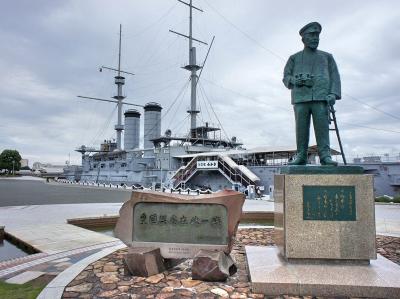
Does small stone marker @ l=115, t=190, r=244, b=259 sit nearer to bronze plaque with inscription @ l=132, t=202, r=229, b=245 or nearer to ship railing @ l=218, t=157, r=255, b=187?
bronze plaque with inscription @ l=132, t=202, r=229, b=245

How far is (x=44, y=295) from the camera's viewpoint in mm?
4008

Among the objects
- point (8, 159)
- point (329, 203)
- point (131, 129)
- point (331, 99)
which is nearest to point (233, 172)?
point (331, 99)

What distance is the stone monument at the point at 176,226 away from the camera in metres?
4.88

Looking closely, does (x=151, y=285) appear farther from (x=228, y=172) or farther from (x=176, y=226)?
(x=228, y=172)

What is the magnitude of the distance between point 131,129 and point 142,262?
53.9 m

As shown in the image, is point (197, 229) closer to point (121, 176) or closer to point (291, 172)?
point (291, 172)

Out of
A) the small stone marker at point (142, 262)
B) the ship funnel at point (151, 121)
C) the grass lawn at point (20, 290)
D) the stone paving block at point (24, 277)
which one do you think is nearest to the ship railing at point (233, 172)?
the small stone marker at point (142, 262)

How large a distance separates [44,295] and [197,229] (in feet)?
7.34

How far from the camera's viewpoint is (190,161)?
33250mm

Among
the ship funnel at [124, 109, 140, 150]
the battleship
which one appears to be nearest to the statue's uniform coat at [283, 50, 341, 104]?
the battleship

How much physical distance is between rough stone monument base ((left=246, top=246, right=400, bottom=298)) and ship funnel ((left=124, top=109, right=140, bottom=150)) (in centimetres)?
5324

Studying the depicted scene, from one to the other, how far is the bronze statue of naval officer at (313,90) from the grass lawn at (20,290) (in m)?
4.56

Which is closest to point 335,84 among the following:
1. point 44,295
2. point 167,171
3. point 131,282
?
point 131,282

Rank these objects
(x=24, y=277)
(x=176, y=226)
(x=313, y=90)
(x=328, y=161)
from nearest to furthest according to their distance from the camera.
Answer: (x=24, y=277) < (x=176, y=226) < (x=328, y=161) < (x=313, y=90)
